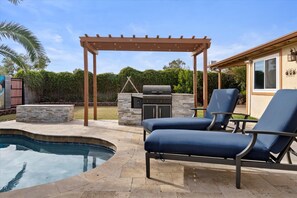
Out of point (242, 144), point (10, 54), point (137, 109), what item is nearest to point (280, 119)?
Answer: point (242, 144)

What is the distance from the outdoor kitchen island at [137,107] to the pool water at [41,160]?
2.36 meters

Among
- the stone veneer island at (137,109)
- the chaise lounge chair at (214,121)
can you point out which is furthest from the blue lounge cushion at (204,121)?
the stone veneer island at (137,109)

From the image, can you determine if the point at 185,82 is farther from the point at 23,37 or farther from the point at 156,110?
the point at 23,37

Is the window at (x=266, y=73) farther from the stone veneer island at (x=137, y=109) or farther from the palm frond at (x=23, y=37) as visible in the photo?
the palm frond at (x=23, y=37)

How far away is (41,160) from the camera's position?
15.9ft

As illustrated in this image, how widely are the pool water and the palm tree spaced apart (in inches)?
92.5

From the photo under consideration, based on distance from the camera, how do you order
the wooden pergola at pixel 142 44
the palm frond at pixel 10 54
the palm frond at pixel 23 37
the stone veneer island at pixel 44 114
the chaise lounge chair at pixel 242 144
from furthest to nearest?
the stone veneer island at pixel 44 114
the wooden pergola at pixel 142 44
the palm frond at pixel 10 54
the palm frond at pixel 23 37
the chaise lounge chair at pixel 242 144

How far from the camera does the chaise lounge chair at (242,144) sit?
271 centimetres

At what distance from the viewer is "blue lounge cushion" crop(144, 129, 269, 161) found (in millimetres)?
2770

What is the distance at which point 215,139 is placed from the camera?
297 cm

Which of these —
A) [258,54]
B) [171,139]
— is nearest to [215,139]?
[171,139]

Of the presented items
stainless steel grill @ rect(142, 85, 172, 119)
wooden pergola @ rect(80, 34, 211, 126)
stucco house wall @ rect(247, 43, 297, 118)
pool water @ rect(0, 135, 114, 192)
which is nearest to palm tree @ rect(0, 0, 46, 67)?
wooden pergola @ rect(80, 34, 211, 126)

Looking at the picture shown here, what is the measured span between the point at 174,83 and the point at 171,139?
14241mm

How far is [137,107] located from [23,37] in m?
3.90
